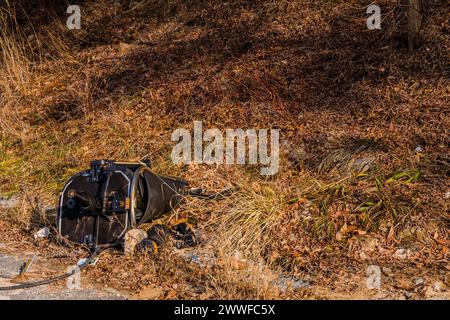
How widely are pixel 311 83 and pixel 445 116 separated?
206 cm

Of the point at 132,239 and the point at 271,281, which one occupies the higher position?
the point at 132,239

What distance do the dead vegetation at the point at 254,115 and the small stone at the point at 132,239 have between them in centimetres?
16

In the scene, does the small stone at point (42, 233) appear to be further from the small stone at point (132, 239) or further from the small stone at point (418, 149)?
the small stone at point (418, 149)

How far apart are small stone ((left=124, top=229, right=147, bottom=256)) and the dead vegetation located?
0.16 m

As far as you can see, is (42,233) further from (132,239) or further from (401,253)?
(401,253)

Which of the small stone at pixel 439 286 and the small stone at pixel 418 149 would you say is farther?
the small stone at pixel 418 149

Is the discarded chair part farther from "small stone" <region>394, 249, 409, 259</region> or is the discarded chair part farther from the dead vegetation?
"small stone" <region>394, 249, 409, 259</region>

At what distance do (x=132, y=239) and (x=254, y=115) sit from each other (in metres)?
3.41

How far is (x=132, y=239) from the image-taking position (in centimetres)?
691

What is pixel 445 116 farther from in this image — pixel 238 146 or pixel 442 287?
pixel 442 287

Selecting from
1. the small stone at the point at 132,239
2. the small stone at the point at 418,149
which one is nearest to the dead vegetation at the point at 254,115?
the small stone at the point at 418,149

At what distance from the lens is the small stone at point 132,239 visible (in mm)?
6883

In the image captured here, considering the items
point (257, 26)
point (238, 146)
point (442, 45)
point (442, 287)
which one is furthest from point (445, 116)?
point (257, 26)

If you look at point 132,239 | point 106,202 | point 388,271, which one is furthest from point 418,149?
point 106,202
